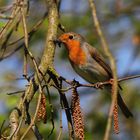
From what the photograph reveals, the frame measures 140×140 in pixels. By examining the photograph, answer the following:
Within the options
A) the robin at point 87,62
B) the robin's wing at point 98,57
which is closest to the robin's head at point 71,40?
the robin at point 87,62

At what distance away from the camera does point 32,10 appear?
6074mm

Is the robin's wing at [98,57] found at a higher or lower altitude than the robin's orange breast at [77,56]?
higher

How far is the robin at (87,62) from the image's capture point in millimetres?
5469

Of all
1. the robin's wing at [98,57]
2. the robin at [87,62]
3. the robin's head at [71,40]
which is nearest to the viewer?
the robin's head at [71,40]

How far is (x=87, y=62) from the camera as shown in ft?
18.4

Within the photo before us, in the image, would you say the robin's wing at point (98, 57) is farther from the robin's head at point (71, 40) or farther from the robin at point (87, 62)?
the robin's head at point (71, 40)

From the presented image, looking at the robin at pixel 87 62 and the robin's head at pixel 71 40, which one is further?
the robin at pixel 87 62

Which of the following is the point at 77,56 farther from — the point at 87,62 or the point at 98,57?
the point at 98,57

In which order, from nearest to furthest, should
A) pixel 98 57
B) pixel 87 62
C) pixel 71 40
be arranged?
pixel 71 40, pixel 87 62, pixel 98 57

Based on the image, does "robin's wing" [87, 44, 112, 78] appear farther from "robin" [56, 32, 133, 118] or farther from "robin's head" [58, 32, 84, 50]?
"robin's head" [58, 32, 84, 50]

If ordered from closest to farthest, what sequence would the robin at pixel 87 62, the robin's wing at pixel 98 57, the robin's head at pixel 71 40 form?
the robin's head at pixel 71 40 → the robin at pixel 87 62 → the robin's wing at pixel 98 57

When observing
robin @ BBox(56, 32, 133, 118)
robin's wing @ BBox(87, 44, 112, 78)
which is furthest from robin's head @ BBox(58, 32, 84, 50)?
robin's wing @ BBox(87, 44, 112, 78)

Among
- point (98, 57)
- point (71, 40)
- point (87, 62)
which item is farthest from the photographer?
point (98, 57)

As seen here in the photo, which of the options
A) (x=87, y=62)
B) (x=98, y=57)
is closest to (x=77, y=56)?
(x=87, y=62)
